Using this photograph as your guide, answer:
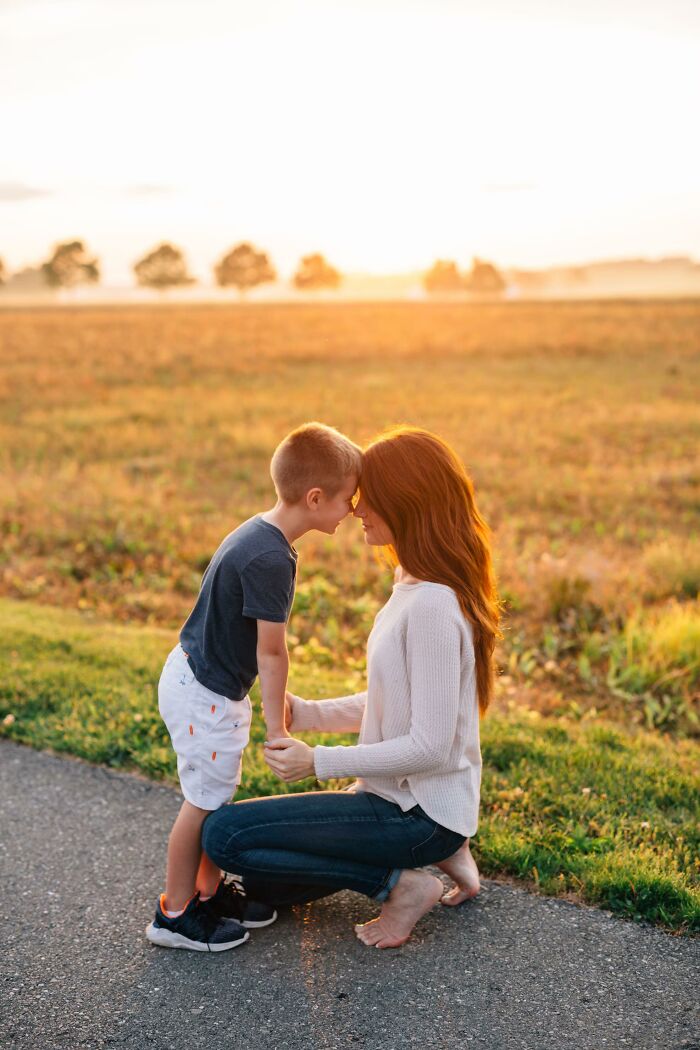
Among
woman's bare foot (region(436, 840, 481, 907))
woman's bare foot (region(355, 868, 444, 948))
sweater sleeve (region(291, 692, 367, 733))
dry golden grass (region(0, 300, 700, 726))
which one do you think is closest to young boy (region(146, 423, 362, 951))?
sweater sleeve (region(291, 692, 367, 733))

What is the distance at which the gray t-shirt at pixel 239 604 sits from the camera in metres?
3.10

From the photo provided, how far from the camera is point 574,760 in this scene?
477cm

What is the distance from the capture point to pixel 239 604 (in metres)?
3.21

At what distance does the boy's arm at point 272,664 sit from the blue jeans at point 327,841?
351 mm

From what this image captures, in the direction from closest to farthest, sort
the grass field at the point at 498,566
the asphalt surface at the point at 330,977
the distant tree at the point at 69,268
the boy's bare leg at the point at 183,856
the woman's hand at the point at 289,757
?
1. the asphalt surface at the point at 330,977
2. the woman's hand at the point at 289,757
3. the boy's bare leg at the point at 183,856
4. the grass field at the point at 498,566
5. the distant tree at the point at 69,268

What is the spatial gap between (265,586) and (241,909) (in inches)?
44.8

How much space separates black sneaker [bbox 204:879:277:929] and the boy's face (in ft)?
Answer: 4.19

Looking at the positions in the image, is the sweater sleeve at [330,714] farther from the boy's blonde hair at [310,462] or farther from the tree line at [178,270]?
the tree line at [178,270]

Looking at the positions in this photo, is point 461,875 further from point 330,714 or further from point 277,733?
point 277,733

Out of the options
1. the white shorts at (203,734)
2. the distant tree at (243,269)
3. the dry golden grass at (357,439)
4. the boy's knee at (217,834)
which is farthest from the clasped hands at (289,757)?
the distant tree at (243,269)

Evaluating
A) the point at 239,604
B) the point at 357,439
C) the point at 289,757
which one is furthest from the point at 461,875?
the point at 357,439

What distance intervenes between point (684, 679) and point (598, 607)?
1341mm

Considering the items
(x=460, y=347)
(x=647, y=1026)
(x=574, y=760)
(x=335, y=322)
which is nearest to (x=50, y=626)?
(x=574, y=760)

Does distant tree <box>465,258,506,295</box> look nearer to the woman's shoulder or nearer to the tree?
the tree
